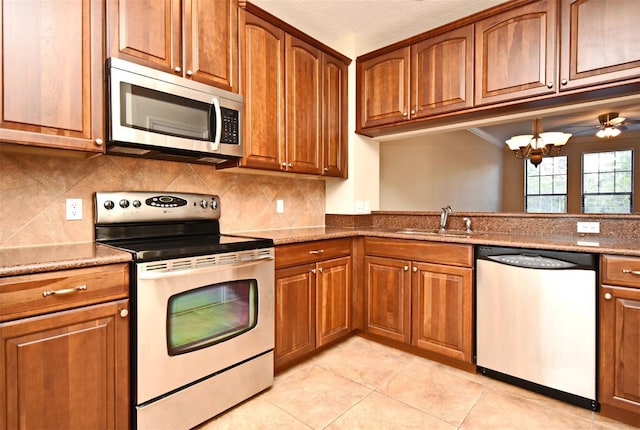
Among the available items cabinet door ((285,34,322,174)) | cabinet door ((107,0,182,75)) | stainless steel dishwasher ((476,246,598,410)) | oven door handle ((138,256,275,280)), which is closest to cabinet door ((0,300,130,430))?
oven door handle ((138,256,275,280))

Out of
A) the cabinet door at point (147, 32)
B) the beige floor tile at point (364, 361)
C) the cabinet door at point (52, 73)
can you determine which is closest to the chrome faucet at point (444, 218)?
the beige floor tile at point (364, 361)

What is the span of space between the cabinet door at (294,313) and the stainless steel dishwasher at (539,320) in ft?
3.64

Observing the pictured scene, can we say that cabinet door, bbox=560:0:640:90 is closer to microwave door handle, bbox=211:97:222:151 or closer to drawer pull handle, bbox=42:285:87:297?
microwave door handle, bbox=211:97:222:151

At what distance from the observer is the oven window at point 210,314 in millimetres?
1577

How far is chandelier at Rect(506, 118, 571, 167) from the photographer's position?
2760mm

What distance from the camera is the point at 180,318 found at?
159cm

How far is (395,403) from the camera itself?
1870mm

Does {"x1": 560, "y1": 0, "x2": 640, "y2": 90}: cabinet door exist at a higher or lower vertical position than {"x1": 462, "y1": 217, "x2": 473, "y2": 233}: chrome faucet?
higher

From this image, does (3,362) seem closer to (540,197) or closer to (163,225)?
(163,225)

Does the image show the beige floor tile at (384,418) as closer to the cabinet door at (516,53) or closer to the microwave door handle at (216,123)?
the microwave door handle at (216,123)

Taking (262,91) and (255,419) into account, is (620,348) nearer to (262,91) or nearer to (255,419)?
(255,419)

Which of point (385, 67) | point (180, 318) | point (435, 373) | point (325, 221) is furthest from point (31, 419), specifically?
point (385, 67)

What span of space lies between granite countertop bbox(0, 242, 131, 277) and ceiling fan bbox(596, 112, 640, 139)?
10.3 feet

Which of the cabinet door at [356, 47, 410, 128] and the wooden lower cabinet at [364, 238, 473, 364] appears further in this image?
the cabinet door at [356, 47, 410, 128]
